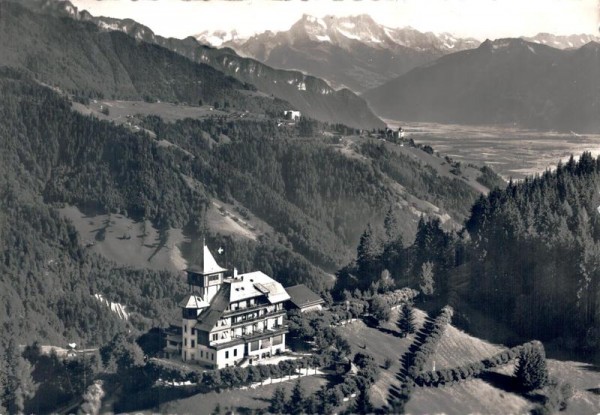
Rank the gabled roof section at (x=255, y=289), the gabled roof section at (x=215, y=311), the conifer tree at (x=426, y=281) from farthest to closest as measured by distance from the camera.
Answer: the conifer tree at (x=426, y=281), the gabled roof section at (x=255, y=289), the gabled roof section at (x=215, y=311)

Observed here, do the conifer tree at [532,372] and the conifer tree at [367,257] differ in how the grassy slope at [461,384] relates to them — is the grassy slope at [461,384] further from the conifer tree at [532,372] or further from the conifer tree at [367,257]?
the conifer tree at [367,257]

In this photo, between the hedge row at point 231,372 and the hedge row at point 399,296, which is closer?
the hedge row at point 231,372

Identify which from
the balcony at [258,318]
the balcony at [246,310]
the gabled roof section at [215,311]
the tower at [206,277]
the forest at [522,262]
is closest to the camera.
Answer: the gabled roof section at [215,311]

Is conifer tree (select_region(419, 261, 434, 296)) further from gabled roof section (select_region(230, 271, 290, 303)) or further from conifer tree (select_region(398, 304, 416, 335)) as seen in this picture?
gabled roof section (select_region(230, 271, 290, 303))

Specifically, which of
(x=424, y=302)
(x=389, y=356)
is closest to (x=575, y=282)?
(x=424, y=302)

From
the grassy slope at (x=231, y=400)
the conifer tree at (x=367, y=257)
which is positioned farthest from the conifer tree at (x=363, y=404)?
the conifer tree at (x=367, y=257)

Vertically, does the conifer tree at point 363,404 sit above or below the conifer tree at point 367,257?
below
